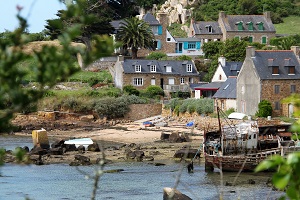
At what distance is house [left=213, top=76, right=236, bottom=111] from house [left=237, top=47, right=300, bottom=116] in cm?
303

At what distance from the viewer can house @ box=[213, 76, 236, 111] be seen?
59312 mm

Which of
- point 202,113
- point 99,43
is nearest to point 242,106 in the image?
point 202,113

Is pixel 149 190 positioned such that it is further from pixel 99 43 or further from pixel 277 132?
pixel 99 43

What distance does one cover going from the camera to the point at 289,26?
91.2m

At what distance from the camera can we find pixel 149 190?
32594 mm

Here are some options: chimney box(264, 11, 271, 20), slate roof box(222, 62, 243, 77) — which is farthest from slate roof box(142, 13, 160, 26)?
slate roof box(222, 62, 243, 77)

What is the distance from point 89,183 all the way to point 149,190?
4.71 metres

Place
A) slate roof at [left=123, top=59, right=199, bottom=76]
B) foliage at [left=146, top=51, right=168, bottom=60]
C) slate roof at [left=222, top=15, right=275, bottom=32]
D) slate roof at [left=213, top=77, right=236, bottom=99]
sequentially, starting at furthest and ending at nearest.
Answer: slate roof at [left=222, top=15, right=275, bottom=32] < foliage at [left=146, top=51, right=168, bottom=60] < slate roof at [left=123, top=59, right=199, bottom=76] < slate roof at [left=213, top=77, right=236, bottom=99]

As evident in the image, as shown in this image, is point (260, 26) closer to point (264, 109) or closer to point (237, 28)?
point (237, 28)

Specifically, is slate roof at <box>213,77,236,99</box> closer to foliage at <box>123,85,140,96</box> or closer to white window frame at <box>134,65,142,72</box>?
foliage at <box>123,85,140,96</box>

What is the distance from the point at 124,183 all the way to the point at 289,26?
60.4 m

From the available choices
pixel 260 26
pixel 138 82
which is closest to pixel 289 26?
pixel 260 26

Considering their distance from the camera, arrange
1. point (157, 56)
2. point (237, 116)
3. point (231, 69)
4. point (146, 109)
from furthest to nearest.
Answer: point (157, 56), point (146, 109), point (231, 69), point (237, 116)

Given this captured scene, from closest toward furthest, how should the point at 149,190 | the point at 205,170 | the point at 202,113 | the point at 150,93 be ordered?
the point at 149,190, the point at 205,170, the point at 202,113, the point at 150,93
